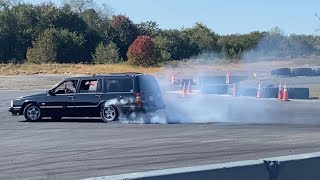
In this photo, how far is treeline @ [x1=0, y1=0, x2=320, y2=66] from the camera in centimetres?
8194

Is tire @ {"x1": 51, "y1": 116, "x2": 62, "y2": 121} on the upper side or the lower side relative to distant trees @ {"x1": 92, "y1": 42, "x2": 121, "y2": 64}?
lower

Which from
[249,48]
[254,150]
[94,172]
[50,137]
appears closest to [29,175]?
[94,172]

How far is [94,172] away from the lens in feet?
34.9

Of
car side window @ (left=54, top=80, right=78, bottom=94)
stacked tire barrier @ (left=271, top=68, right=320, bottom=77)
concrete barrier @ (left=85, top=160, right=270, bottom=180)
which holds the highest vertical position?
concrete barrier @ (left=85, top=160, right=270, bottom=180)

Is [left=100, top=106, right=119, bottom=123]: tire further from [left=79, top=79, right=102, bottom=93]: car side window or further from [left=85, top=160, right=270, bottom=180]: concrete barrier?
[left=85, top=160, right=270, bottom=180]: concrete barrier

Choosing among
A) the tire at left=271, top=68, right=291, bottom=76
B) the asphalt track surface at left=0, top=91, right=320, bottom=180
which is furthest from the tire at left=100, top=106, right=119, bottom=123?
the tire at left=271, top=68, right=291, bottom=76

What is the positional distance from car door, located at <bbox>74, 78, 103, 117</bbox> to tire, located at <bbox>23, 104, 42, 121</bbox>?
1381 mm

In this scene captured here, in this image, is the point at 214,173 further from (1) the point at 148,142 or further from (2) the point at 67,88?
(2) the point at 67,88

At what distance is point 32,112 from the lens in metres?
21.5

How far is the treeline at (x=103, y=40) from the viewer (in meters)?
81.9

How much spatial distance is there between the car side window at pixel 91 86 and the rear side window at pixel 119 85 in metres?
0.26

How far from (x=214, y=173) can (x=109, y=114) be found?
1453cm

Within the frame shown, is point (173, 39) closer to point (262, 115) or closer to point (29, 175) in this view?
point (262, 115)

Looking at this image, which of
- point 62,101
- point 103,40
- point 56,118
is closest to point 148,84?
point 62,101
